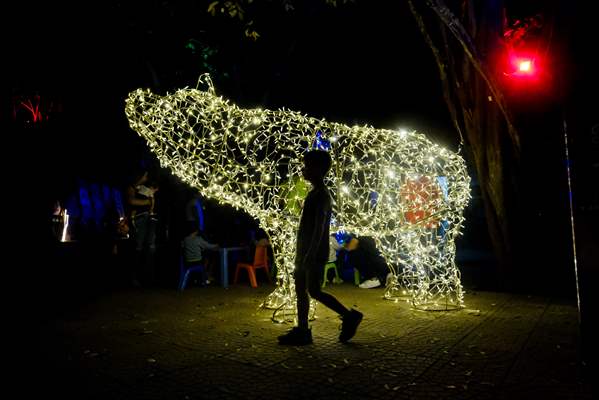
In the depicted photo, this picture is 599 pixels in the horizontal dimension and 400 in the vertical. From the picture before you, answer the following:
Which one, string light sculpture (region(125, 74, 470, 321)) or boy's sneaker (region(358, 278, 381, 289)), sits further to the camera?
boy's sneaker (region(358, 278, 381, 289))

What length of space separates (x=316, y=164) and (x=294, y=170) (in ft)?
4.06

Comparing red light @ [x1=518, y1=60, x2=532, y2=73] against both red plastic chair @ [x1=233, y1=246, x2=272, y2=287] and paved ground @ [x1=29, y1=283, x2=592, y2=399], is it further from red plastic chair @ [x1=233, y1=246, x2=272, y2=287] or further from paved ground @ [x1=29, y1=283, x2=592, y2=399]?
red plastic chair @ [x1=233, y1=246, x2=272, y2=287]

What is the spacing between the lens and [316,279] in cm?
470

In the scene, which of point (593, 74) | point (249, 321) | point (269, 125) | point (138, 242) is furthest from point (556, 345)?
point (138, 242)

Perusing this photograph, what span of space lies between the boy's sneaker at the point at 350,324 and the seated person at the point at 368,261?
13.7ft

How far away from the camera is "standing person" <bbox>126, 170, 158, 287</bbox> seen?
9.25m

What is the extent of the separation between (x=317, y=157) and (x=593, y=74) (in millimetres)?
2545

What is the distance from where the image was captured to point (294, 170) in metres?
5.95

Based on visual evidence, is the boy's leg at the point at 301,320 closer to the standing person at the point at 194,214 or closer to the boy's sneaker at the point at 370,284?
the boy's sneaker at the point at 370,284

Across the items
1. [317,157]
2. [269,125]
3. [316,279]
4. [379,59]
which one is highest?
[379,59]

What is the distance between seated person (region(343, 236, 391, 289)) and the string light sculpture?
1.97 metres

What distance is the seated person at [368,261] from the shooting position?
901 cm

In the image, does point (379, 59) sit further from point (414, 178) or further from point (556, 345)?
point (556, 345)

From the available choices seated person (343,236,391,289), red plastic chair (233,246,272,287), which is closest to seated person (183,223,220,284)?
red plastic chair (233,246,272,287)
